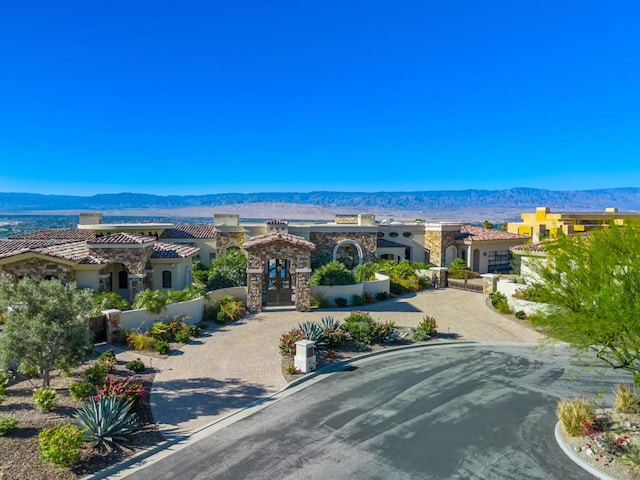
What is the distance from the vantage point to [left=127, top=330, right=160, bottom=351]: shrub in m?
18.7

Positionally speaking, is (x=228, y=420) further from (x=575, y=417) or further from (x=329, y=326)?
(x=575, y=417)

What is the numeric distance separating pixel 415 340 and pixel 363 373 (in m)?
5.03

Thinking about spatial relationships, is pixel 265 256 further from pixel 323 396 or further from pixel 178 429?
pixel 178 429

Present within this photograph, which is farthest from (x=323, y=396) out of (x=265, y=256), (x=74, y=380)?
(x=265, y=256)

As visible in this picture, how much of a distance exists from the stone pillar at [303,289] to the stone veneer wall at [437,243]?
18.6m

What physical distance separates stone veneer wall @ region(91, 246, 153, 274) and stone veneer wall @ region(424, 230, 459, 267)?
86.5 ft

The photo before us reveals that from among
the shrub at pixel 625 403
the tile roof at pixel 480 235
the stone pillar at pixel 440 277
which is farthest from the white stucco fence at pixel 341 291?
the shrub at pixel 625 403

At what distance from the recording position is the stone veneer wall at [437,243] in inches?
1610

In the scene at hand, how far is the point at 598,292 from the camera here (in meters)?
11.8

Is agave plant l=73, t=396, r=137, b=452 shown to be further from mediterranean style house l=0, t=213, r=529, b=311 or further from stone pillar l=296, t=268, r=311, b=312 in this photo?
stone pillar l=296, t=268, r=311, b=312

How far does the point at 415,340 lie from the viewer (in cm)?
2075

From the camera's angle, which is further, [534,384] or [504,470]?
[534,384]

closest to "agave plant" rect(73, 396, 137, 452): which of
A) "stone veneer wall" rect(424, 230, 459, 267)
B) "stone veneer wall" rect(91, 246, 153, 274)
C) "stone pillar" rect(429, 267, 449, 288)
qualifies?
"stone veneer wall" rect(91, 246, 153, 274)

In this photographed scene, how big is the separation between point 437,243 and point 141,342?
2927cm
